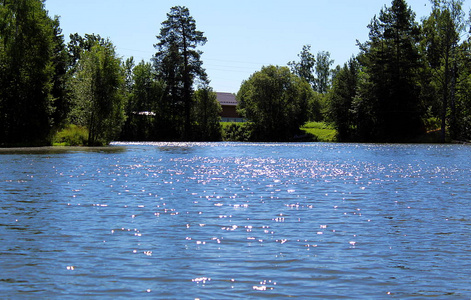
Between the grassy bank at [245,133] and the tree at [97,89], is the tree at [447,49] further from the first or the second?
the tree at [97,89]

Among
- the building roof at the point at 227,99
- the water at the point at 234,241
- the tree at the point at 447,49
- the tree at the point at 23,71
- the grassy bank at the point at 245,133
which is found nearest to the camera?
the water at the point at 234,241

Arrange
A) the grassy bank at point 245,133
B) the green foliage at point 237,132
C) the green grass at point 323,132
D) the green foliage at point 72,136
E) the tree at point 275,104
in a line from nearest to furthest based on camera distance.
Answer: the green foliage at point 72,136 → the green grass at point 323,132 → the grassy bank at point 245,133 → the tree at point 275,104 → the green foliage at point 237,132

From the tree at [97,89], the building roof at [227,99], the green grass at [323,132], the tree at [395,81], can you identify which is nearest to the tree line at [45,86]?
Result: the tree at [97,89]

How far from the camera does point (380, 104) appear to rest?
103m

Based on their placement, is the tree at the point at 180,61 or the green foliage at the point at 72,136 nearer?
the green foliage at the point at 72,136

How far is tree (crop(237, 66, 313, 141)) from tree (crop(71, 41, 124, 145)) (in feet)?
172

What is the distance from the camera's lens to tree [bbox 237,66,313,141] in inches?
4902

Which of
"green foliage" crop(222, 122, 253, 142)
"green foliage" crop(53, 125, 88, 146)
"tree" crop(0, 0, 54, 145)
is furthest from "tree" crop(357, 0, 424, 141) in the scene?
"tree" crop(0, 0, 54, 145)

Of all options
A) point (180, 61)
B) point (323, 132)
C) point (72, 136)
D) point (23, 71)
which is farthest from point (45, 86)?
point (323, 132)

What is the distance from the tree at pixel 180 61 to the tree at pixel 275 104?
13.6 metres

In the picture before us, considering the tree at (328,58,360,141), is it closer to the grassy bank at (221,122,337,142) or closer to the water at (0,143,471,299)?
the grassy bank at (221,122,337,142)

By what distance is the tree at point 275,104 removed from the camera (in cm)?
12450

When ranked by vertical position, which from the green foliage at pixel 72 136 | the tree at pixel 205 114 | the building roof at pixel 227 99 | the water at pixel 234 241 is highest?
the building roof at pixel 227 99

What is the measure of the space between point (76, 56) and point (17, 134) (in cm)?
6913
